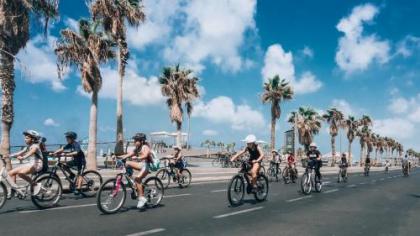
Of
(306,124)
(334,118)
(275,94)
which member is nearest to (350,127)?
(334,118)

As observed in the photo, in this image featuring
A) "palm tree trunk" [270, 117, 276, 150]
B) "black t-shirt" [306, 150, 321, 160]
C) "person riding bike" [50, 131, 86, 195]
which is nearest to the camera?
"person riding bike" [50, 131, 86, 195]

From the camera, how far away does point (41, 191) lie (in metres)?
10.9

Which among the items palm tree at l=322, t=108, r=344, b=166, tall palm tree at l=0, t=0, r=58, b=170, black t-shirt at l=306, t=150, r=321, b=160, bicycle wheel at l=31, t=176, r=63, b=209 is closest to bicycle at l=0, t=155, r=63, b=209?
bicycle wheel at l=31, t=176, r=63, b=209

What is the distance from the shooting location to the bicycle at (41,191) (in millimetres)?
10023

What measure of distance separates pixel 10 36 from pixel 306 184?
537 inches

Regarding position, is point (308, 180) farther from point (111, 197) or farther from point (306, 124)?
point (306, 124)

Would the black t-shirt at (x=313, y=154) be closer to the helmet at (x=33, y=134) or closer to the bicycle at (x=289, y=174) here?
the bicycle at (x=289, y=174)

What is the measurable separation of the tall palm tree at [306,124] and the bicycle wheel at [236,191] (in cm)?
5422

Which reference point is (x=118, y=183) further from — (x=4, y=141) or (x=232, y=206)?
(x=4, y=141)

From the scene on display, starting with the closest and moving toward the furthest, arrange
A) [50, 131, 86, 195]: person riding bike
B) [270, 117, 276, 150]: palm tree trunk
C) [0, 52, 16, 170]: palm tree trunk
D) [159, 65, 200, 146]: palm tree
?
[50, 131, 86, 195]: person riding bike < [0, 52, 16, 170]: palm tree trunk < [159, 65, 200, 146]: palm tree < [270, 117, 276, 150]: palm tree trunk

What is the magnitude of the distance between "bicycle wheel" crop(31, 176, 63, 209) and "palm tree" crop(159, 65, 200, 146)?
3087 cm

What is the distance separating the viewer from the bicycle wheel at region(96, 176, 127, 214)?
388 inches

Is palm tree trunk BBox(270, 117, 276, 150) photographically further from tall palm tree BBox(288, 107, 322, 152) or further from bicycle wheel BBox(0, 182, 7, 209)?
bicycle wheel BBox(0, 182, 7, 209)

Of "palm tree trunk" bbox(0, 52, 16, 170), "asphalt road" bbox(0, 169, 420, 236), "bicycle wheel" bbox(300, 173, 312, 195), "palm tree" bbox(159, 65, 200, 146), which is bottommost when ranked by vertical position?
"asphalt road" bbox(0, 169, 420, 236)
